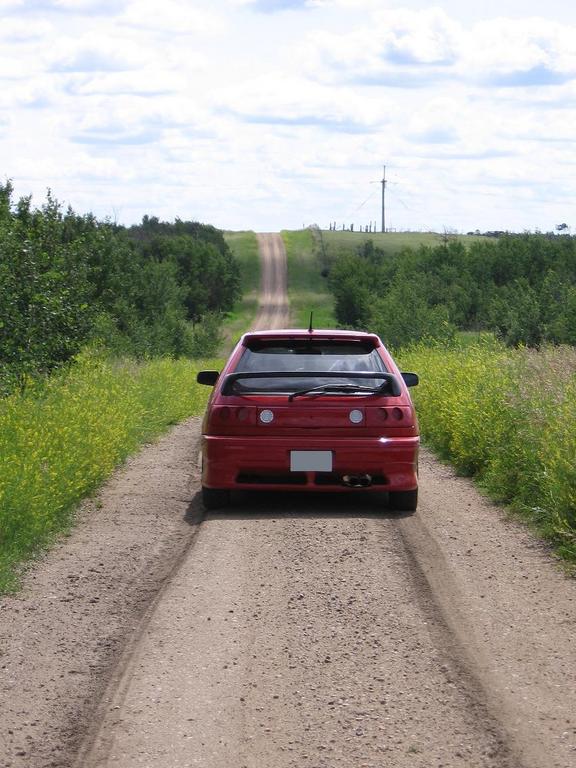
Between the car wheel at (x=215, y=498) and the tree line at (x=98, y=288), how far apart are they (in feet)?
18.9

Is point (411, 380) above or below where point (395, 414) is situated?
above

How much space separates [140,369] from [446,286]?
6826cm

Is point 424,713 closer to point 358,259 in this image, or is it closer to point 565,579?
point 565,579

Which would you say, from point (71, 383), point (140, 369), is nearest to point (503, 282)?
point (140, 369)

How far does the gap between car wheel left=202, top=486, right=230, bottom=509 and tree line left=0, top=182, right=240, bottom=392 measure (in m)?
5.76

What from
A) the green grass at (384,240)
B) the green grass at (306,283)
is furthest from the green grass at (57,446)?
the green grass at (384,240)

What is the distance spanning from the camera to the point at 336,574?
7.39 meters

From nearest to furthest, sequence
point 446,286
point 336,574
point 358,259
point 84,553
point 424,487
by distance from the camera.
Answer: point 336,574 < point 84,553 < point 424,487 < point 446,286 < point 358,259

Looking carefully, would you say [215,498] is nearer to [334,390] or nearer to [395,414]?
[334,390]

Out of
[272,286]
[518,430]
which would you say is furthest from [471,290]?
[518,430]

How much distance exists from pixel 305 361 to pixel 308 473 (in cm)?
107

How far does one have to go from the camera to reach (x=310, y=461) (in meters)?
9.67

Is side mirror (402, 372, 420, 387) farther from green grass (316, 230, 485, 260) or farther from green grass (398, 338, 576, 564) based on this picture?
green grass (316, 230, 485, 260)

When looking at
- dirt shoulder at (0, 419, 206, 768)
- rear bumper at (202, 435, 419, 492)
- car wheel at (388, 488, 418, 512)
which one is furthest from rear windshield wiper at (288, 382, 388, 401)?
dirt shoulder at (0, 419, 206, 768)
